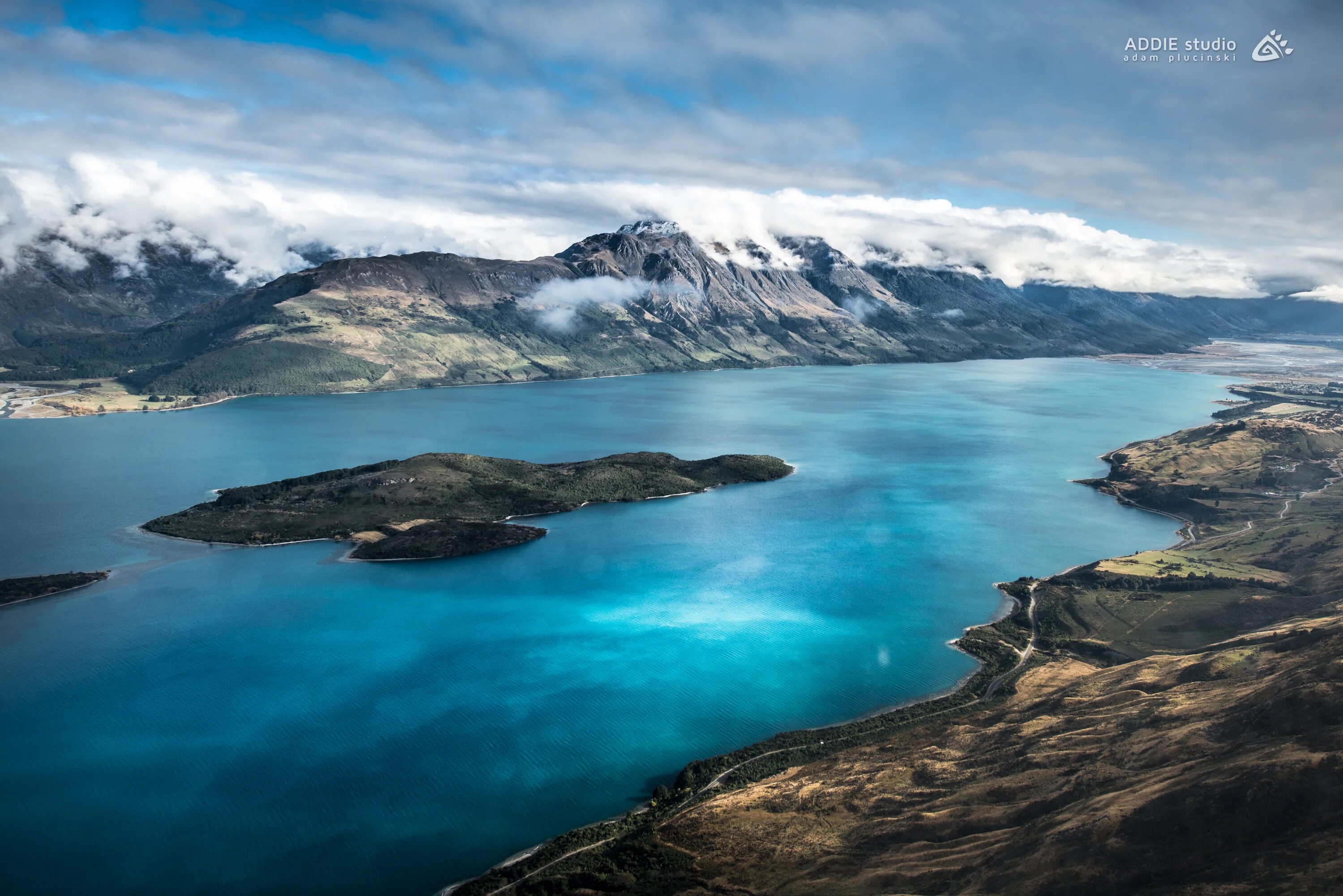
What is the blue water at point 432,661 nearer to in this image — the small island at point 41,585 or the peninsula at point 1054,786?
the small island at point 41,585

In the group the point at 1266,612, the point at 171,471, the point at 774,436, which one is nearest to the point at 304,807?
the point at 1266,612

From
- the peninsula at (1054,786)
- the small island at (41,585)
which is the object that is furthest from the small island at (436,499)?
the peninsula at (1054,786)

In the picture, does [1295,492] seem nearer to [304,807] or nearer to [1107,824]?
[1107,824]

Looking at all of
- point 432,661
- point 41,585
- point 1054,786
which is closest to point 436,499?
point 41,585

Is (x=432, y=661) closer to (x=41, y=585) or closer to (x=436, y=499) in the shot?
(x=41, y=585)

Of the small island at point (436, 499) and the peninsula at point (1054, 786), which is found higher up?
the small island at point (436, 499)
